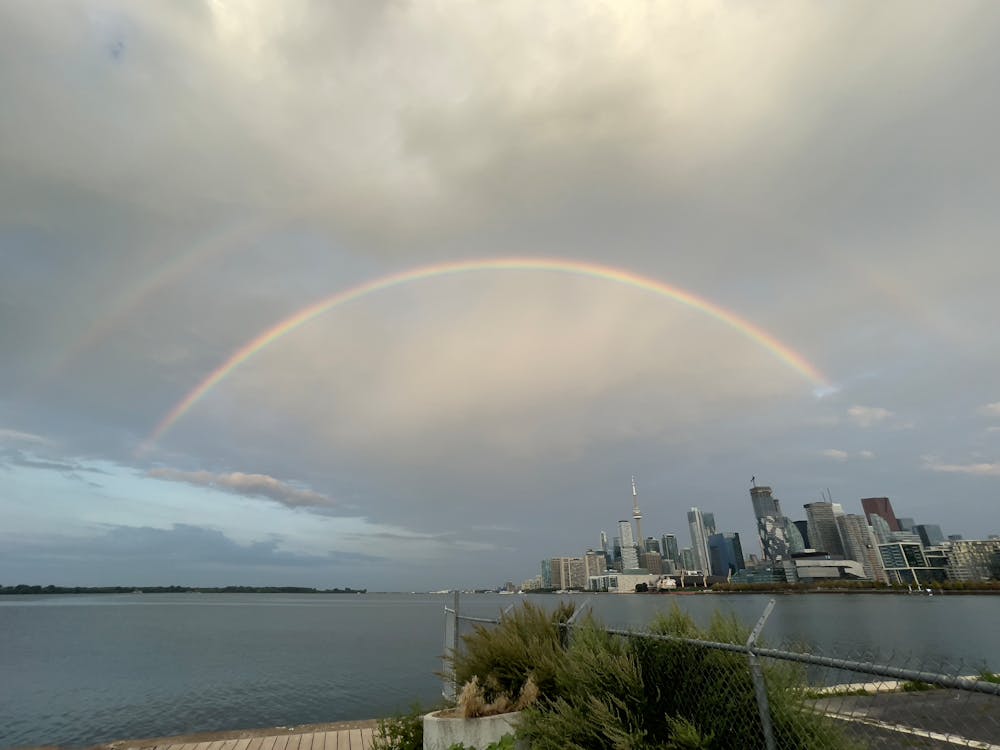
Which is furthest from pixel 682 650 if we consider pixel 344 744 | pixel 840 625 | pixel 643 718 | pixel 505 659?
pixel 840 625

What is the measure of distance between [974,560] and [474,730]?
679 ft

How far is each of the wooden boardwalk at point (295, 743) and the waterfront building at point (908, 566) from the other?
19948 centimetres

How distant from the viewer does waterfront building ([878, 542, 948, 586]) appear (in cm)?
16325

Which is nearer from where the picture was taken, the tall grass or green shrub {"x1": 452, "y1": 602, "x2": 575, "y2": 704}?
the tall grass

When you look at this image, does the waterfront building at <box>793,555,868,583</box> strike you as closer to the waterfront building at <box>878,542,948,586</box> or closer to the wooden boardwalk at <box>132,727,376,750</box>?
the waterfront building at <box>878,542,948,586</box>

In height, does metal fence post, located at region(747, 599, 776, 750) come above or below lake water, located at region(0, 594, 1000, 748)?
above

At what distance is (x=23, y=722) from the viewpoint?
21250 millimetres

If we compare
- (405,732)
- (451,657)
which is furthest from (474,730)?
(451,657)

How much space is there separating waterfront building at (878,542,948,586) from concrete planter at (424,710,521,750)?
7937 inches

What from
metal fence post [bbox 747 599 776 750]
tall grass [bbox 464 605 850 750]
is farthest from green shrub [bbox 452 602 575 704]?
metal fence post [bbox 747 599 776 750]

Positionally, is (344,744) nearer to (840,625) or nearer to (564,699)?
(564,699)

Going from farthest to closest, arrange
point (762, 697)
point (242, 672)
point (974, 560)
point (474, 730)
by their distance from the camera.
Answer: point (974, 560) < point (242, 672) < point (474, 730) < point (762, 697)

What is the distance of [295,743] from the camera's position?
30.9 feet

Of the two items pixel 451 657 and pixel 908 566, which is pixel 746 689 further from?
pixel 908 566
